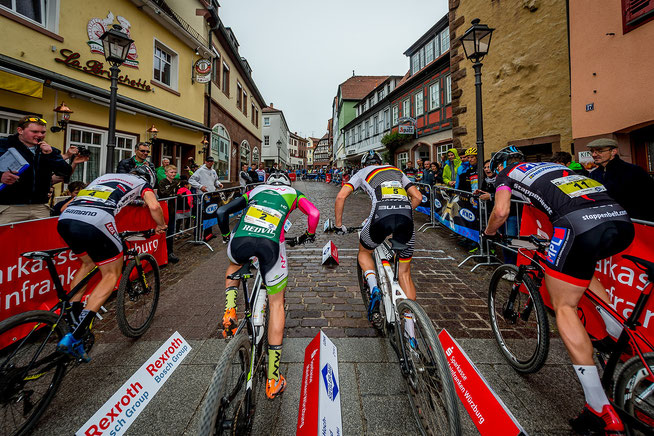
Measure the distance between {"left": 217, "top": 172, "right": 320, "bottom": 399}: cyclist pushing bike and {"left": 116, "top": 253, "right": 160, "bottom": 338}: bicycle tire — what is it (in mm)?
1580

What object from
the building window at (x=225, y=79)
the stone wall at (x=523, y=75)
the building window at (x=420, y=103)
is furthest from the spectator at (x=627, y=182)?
the building window at (x=225, y=79)

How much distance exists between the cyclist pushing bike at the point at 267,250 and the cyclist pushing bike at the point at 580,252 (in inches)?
79.3

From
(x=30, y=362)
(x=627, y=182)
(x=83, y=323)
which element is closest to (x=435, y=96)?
(x=627, y=182)

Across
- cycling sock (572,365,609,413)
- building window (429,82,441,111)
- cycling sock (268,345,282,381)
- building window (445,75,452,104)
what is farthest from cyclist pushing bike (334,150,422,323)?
building window (429,82,441,111)

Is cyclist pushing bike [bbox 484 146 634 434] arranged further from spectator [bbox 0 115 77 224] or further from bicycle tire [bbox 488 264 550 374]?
spectator [bbox 0 115 77 224]

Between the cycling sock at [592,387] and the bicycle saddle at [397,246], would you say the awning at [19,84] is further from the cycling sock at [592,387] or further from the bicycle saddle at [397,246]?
the cycling sock at [592,387]

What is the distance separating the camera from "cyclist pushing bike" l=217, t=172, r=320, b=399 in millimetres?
2160

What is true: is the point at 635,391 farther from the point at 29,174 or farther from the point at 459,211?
the point at 29,174

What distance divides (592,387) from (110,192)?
4460mm

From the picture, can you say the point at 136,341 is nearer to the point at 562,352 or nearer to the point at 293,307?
the point at 293,307

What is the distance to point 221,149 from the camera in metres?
16.2

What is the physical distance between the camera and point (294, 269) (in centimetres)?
542

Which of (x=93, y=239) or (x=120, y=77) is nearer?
(x=93, y=239)

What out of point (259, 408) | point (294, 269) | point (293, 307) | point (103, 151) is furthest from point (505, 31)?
point (103, 151)
